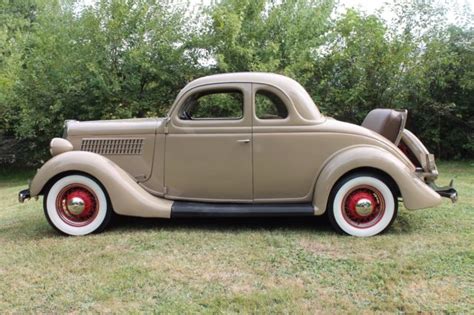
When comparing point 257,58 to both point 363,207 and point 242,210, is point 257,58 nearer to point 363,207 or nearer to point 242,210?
point 242,210

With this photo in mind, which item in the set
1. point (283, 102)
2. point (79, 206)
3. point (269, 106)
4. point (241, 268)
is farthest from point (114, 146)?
point (241, 268)

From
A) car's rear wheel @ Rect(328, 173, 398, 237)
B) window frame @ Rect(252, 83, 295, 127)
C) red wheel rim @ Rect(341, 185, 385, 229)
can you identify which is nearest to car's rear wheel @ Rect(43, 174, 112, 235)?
window frame @ Rect(252, 83, 295, 127)

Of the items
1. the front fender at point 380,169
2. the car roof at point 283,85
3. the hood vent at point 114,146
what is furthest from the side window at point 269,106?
the hood vent at point 114,146

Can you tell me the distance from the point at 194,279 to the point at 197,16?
7.97 meters

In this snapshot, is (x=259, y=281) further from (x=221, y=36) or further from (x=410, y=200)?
(x=221, y=36)

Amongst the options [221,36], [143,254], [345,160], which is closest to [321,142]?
[345,160]

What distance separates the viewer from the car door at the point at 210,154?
199 inches

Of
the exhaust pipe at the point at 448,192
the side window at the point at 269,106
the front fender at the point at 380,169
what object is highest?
the side window at the point at 269,106

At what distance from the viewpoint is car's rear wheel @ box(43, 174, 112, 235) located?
506 cm

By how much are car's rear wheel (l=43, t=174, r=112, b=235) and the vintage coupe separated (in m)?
0.01

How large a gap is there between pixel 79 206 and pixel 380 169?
125 inches

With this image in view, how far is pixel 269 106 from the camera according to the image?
217 inches

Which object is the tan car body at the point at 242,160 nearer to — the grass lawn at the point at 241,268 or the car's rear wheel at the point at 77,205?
the car's rear wheel at the point at 77,205

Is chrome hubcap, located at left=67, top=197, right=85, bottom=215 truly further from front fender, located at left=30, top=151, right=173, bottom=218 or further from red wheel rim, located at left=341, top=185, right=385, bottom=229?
red wheel rim, located at left=341, top=185, right=385, bottom=229
